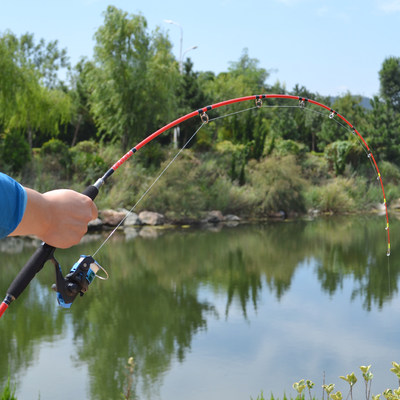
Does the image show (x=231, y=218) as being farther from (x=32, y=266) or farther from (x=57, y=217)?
(x=57, y=217)

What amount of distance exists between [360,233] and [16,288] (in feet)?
44.2

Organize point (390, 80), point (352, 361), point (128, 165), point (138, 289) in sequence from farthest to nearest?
point (390, 80) → point (128, 165) → point (138, 289) → point (352, 361)

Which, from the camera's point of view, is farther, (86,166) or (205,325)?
(86,166)

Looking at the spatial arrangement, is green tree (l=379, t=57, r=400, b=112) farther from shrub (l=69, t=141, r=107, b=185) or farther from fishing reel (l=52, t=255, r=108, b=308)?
fishing reel (l=52, t=255, r=108, b=308)

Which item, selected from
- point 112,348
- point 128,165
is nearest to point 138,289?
point 112,348

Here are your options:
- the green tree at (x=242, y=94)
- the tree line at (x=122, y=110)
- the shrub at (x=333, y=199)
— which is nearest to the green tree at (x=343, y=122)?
the tree line at (x=122, y=110)

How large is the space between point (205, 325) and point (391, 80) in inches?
1129

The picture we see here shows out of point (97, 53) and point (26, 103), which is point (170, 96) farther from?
point (26, 103)

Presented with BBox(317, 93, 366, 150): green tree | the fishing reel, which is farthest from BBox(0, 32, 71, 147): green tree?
the fishing reel

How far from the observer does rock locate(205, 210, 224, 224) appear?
55.4 feet

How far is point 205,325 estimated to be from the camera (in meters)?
6.58

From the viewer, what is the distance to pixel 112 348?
→ 5770 millimetres

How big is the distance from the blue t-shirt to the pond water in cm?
190

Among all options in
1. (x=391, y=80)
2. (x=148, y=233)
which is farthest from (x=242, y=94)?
(x=148, y=233)
